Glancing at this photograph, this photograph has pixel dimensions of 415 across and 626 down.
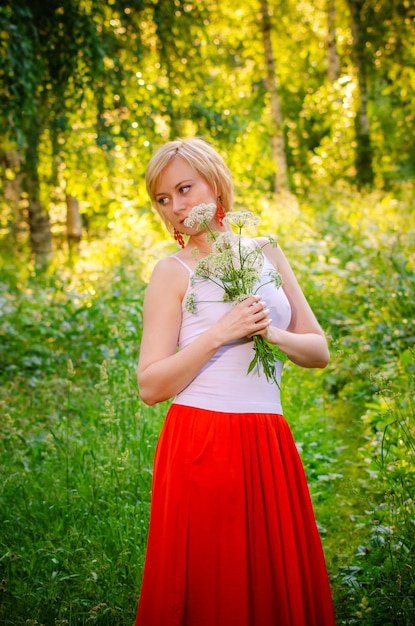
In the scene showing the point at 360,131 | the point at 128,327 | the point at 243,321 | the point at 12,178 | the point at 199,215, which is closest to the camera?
the point at 243,321

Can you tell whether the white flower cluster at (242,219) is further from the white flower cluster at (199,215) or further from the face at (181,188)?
the face at (181,188)

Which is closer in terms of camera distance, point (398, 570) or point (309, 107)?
point (398, 570)

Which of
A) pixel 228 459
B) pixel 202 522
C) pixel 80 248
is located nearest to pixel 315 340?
pixel 228 459

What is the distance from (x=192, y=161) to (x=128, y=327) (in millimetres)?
3368

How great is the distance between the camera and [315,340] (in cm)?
235

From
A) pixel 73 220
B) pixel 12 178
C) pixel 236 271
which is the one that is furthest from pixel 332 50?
pixel 236 271

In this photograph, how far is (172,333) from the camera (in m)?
2.23

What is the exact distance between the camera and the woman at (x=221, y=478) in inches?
81.4

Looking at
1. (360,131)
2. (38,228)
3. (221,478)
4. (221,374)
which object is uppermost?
(360,131)

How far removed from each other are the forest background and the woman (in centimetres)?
51

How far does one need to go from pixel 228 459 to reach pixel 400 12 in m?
12.9

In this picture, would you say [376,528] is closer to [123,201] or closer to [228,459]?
[228,459]

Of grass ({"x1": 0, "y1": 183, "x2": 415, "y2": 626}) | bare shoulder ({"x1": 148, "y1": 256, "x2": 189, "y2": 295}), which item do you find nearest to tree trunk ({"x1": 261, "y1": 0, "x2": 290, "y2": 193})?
grass ({"x1": 0, "y1": 183, "x2": 415, "y2": 626})

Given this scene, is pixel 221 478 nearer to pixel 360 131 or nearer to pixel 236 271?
pixel 236 271
